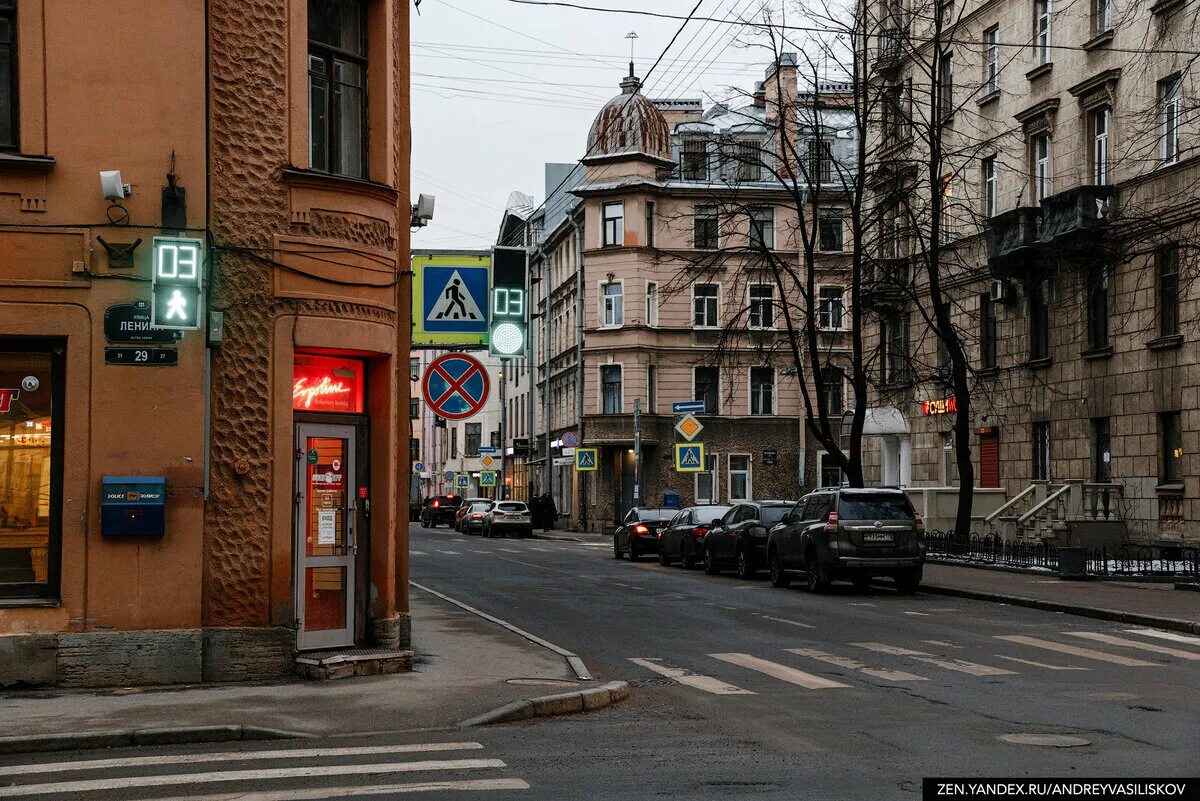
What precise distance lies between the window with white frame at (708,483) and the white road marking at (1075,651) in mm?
44662

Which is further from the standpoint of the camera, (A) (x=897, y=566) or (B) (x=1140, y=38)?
(B) (x=1140, y=38)

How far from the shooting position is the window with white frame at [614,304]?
209 feet

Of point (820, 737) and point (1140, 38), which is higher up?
point (1140, 38)

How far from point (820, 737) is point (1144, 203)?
82.6ft

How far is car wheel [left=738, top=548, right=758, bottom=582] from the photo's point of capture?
31472 millimetres

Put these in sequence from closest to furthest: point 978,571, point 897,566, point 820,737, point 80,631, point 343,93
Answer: point 820,737, point 80,631, point 343,93, point 897,566, point 978,571

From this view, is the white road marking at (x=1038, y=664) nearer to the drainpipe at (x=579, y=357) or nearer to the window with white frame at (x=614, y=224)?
the drainpipe at (x=579, y=357)

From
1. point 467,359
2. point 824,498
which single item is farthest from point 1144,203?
point 467,359

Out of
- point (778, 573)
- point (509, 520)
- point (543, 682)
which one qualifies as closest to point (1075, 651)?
point (543, 682)

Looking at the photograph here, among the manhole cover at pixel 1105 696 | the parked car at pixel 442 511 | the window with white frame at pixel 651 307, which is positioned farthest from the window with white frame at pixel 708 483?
the manhole cover at pixel 1105 696

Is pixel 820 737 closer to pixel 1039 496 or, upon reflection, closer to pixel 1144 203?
pixel 1144 203

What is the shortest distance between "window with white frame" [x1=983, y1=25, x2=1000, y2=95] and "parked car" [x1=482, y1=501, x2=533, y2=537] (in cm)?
2856

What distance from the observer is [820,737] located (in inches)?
422

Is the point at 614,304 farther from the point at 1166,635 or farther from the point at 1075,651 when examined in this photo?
the point at 1075,651
